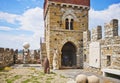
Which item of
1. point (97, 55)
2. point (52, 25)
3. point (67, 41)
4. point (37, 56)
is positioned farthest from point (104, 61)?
point (37, 56)

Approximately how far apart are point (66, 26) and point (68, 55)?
137 inches

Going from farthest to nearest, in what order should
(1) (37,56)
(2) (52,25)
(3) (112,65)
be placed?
(1) (37,56) < (2) (52,25) < (3) (112,65)

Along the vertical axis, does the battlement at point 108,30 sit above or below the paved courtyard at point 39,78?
above

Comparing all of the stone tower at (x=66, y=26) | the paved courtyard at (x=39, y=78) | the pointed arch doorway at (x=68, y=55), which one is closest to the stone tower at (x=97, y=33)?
the paved courtyard at (x=39, y=78)

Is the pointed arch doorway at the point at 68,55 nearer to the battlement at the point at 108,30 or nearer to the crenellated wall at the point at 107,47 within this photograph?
the crenellated wall at the point at 107,47

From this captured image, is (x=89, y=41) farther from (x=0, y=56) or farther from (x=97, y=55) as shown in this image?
(x=0, y=56)

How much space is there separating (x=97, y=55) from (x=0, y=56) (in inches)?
304

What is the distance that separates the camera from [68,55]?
60.7 ft

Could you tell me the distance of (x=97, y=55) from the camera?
12.8m

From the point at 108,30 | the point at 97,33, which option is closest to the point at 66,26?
the point at 97,33

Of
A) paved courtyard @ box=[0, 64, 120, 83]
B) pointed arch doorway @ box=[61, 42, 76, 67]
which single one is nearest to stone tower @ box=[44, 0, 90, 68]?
pointed arch doorway @ box=[61, 42, 76, 67]

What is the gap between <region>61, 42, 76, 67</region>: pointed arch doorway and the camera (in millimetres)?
17350

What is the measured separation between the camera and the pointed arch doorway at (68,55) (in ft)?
56.9

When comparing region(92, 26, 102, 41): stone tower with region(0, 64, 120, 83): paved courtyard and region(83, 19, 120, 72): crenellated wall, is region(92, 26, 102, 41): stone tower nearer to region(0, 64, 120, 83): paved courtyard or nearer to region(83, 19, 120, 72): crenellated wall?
region(83, 19, 120, 72): crenellated wall
